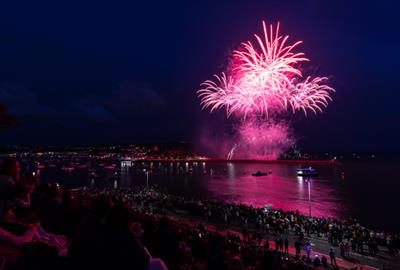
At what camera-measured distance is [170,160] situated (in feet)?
593

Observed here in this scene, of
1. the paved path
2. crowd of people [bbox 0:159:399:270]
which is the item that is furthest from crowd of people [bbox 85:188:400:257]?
crowd of people [bbox 0:159:399:270]

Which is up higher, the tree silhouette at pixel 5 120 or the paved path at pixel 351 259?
the tree silhouette at pixel 5 120

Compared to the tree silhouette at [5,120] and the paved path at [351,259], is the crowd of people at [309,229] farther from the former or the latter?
the tree silhouette at [5,120]

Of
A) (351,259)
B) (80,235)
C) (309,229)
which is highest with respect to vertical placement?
(80,235)

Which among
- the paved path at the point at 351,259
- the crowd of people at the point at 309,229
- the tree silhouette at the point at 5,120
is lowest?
the paved path at the point at 351,259

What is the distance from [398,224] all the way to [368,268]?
2845 centimetres

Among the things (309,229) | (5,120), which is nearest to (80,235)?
(5,120)

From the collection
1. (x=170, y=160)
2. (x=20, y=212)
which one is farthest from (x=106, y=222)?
(x=170, y=160)

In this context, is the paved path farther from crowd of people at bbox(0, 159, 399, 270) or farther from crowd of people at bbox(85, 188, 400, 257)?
crowd of people at bbox(0, 159, 399, 270)

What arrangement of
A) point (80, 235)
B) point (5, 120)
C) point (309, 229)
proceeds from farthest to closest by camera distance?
1. point (309, 229)
2. point (5, 120)
3. point (80, 235)

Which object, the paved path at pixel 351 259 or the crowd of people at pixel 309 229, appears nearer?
the paved path at pixel 351 259

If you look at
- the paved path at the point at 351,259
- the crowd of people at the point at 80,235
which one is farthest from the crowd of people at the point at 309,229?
the crowd of people at the point at 80,235

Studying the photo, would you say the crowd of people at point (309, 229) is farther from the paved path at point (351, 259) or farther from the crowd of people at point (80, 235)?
the crowd of people at point (80, 235)

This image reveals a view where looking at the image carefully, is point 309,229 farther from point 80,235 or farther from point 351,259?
point 80,235
